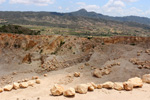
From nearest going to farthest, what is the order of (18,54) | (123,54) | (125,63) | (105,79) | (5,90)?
(5,90) → (105,79) → (125,63) → (123,54) → (18,54)

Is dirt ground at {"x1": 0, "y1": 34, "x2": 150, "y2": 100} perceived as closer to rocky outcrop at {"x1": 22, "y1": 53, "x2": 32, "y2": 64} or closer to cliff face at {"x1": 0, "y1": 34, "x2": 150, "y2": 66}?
cliff face at {"x1": 0, "y1": 34, "x2": 150, "y2": 66}

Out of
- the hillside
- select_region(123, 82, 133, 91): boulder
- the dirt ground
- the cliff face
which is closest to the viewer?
the dirt ground

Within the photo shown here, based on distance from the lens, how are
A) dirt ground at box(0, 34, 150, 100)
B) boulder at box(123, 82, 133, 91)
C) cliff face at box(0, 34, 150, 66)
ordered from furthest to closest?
cliff face at box(0, 34, 150, 66) < boulder at box(123, 82, 133, 91) < dirt ground at box(0, 34, 150, 100)

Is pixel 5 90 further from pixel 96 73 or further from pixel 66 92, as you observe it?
pixel 96 73

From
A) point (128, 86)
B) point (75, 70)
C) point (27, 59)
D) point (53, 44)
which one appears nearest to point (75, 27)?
point (53, 44)

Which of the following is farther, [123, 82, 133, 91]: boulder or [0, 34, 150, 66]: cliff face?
[0, 34, 150, 66]: cliff face

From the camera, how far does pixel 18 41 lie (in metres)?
28.5

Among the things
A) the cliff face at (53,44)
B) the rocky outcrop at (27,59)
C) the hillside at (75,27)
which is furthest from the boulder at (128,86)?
the hillside at (75,27)

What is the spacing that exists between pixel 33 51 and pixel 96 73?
1487 cm

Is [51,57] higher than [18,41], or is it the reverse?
[18,41]

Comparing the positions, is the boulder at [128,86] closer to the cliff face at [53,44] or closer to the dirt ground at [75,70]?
the dirt ground at [75,70]

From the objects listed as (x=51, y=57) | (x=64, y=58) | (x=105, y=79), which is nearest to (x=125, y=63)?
(x=105, y=79)

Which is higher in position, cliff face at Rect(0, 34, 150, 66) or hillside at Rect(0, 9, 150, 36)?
hillside at Rect(0, 9, 150, 36)

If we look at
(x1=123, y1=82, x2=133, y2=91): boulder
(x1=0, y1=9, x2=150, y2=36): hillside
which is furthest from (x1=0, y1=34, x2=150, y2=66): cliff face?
(x1=0, y1=9, x2=150, y2=36): hillside
